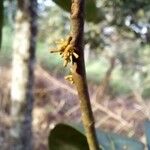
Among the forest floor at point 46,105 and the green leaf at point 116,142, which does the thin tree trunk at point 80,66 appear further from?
the forest floor at point 46,105

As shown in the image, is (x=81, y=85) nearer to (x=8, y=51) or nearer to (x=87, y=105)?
(x=87, y=105)

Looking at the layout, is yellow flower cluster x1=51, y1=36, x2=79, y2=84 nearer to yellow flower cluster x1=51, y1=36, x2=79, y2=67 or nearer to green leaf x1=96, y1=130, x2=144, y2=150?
yellow flower cluster x1=51, y1=36, x2=79, y2=67

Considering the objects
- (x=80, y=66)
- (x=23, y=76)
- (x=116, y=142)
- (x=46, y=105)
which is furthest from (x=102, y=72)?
(x=80, y=66)

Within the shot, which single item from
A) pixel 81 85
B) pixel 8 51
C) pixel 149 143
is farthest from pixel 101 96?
pixel 81 85

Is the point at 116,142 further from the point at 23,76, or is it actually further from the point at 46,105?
the point at 46,105

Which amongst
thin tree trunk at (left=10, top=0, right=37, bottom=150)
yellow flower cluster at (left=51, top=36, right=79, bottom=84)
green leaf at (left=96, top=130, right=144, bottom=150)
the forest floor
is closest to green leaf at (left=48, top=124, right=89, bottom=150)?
green leaf at (left=96, top=130, right=144, bottom=150)

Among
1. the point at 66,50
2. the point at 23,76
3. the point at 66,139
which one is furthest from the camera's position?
the point at 23,76
